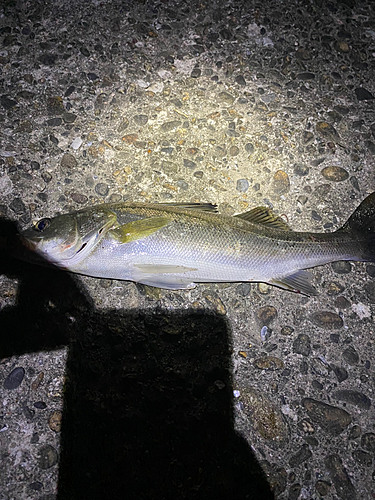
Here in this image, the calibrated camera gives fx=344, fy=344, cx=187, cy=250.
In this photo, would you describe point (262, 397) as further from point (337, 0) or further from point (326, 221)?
point (337, 0)

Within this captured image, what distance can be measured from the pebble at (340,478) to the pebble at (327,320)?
916 millimetres

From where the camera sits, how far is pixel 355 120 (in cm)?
342

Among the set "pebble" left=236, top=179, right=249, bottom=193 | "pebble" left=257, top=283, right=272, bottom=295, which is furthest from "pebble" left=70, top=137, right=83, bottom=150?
"pebble" left=257, top=283, right=272, bottom=295

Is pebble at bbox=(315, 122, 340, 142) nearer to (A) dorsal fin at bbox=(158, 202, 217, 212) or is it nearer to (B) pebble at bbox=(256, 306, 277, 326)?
(A) dorsal fin at bbox=(158, 202, 217, 212)

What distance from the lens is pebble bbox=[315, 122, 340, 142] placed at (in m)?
3.32

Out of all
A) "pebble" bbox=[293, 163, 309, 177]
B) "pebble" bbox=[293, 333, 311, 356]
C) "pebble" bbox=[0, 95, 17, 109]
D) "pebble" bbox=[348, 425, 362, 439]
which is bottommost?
"pebble" bbox=[348, 425, 362, 439]

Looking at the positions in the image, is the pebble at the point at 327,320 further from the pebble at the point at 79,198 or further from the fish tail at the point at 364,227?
the pebble at the point at 79,198

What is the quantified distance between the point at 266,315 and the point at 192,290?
0.63 metres

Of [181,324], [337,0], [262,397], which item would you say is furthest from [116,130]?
[337,0]

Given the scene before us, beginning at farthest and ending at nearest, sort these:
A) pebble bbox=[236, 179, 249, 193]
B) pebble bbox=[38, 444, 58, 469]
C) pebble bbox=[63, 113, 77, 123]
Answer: pebble bbox=[63, 113, 77, 123], pebble bbox=[236, 179, 249, 193], pebble bbox=[38, 444, 58, 469]

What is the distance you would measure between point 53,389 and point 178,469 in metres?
1.02

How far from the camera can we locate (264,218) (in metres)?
2.79

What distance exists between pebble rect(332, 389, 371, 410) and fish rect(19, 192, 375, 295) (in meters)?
0.82

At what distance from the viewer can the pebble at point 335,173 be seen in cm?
319
